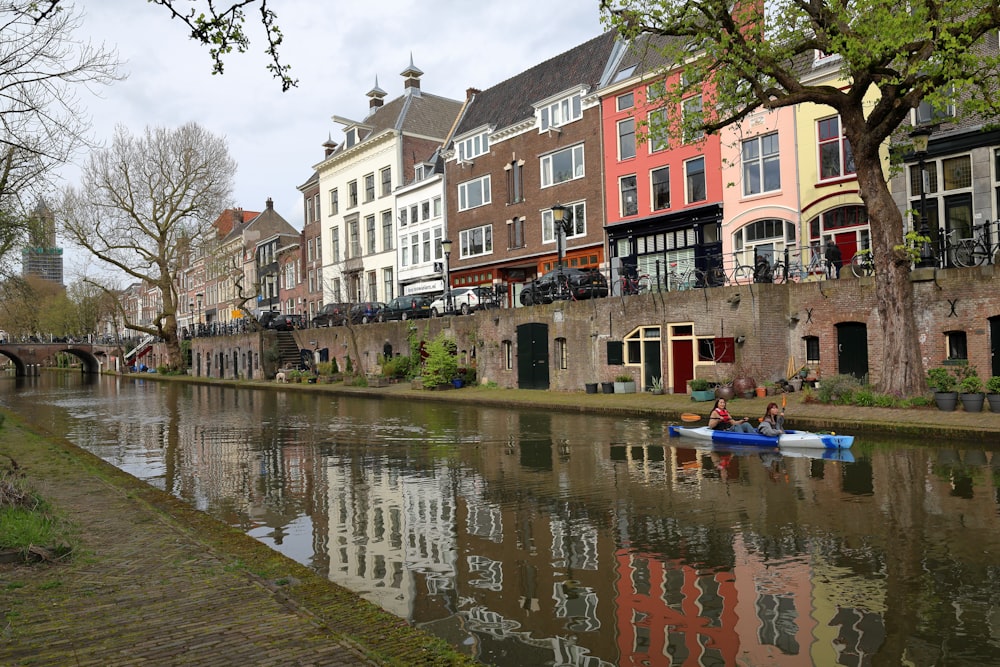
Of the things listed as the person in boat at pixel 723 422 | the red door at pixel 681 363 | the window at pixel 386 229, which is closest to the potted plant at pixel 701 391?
the red door at pixel 681 363

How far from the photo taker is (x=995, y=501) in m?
9.56

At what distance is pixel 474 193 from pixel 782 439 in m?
31.4

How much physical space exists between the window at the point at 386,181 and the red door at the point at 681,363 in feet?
102

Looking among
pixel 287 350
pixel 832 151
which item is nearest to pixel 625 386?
pixel 832 151

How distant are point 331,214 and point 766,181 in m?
37.5

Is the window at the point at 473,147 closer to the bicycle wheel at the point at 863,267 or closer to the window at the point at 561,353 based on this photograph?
the window at the point at 561,353

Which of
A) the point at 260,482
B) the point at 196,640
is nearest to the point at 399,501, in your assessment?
the point at 260,482

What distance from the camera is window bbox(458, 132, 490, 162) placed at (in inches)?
1658

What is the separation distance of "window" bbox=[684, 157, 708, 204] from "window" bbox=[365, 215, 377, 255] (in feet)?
90.1

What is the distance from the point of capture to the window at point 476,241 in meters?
42.2

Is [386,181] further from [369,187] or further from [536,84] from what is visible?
[536,84]

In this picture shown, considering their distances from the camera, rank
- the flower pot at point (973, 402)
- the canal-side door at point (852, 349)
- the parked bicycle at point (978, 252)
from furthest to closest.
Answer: the canal-side door at point (852, 349), the parked bicycle at point (978, 252), the flower pot at point (973, 402)

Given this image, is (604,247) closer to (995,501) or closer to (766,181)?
(766,181)

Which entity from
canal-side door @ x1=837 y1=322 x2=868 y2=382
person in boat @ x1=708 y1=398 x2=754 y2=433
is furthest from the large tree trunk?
person in boat @ x1=708 y1=398 x2=754 y2=433
